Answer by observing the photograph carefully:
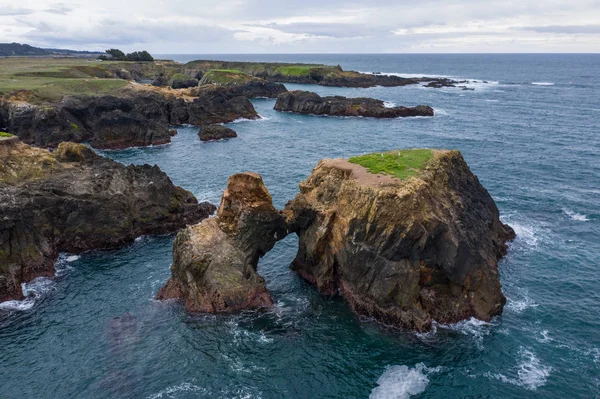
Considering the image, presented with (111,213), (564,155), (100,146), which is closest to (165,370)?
(111,213)

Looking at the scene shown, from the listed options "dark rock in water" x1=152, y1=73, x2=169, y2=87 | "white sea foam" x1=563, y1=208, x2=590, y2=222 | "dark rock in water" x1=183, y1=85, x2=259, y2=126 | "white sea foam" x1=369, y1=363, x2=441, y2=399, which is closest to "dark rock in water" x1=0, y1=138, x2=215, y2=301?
"white sea foam" x1=369, y1=363, x2=441, y2=399

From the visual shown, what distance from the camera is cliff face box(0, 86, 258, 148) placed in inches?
3255

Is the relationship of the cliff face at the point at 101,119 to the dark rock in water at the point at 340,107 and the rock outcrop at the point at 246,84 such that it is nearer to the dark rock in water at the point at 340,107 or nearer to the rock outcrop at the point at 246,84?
the dark rock in water at the point at 340,107

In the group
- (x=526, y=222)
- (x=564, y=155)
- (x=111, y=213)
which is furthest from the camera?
(x=564, y=155)

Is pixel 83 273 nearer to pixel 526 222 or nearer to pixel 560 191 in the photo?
pixel 526 222

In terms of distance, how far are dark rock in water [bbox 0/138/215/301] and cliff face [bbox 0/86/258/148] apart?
3659 centimetres

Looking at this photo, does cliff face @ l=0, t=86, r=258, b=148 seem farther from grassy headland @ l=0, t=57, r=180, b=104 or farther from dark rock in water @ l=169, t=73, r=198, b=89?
dark rock in water @ l=169, t=73, r=198, b=89

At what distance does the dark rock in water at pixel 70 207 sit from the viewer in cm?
4009

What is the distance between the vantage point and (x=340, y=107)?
4995 inches

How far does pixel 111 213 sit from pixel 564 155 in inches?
2901

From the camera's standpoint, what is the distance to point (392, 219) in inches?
A: 1315

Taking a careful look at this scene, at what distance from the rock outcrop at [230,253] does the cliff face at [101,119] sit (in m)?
56.3

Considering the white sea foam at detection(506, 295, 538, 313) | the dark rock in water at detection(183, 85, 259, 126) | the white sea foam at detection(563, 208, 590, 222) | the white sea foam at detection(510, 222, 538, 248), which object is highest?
the dark rock in water at detection(183, 85, 259, 126)

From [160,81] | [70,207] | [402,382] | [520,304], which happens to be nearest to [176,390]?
[402,382]
